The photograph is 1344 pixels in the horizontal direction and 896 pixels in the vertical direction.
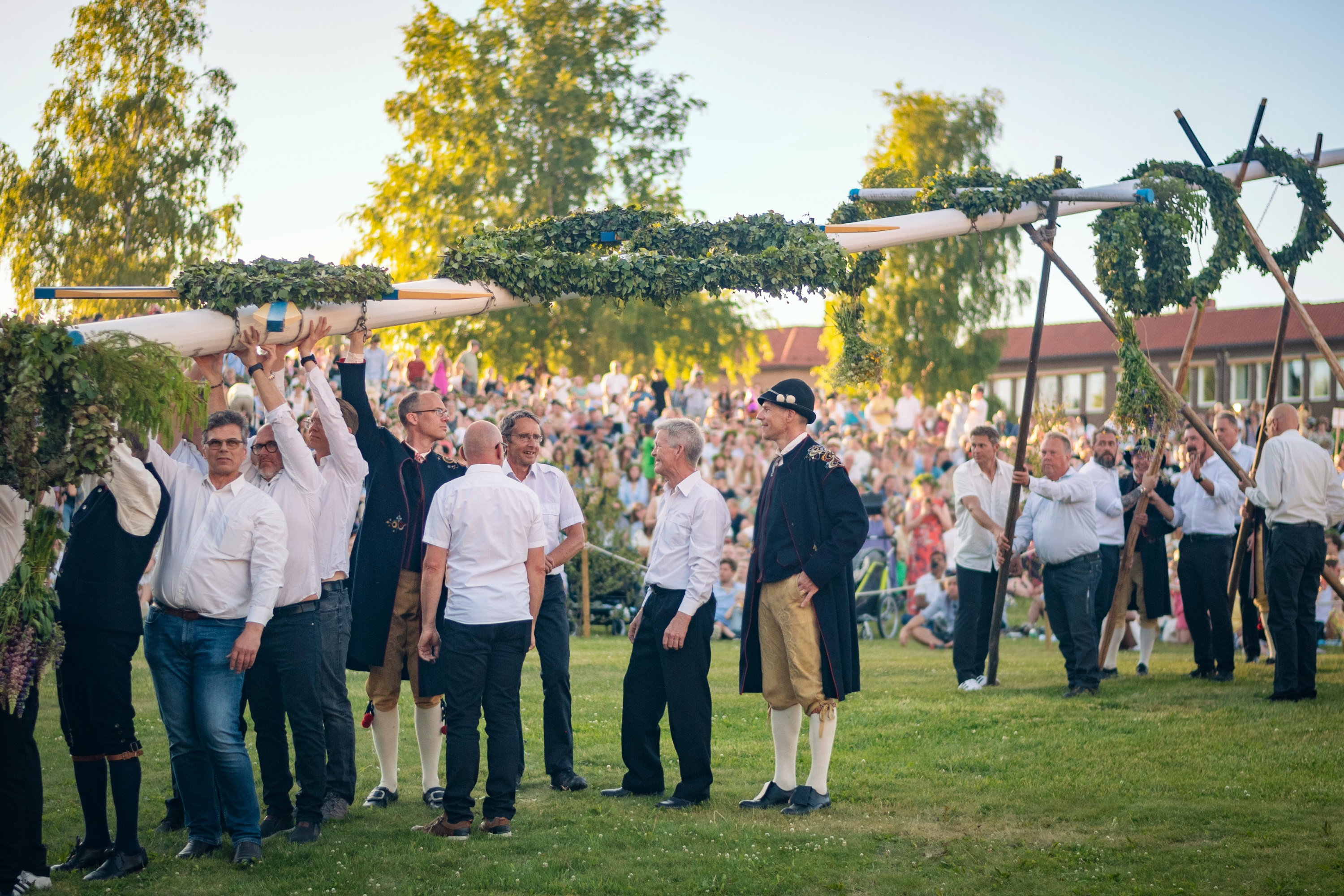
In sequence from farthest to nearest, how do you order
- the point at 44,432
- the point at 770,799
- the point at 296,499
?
the point at 770,799
the point at 296,499
the point at 44,432

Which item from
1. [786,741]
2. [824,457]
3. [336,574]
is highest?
[824,457]

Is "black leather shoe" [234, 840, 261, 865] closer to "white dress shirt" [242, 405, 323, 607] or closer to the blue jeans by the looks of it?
the blue jeans

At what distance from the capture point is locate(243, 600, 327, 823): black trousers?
253 inches

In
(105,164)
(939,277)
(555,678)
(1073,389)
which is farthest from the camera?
(1073,389)

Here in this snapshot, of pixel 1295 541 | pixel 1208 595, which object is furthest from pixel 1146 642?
pixel 1295 541

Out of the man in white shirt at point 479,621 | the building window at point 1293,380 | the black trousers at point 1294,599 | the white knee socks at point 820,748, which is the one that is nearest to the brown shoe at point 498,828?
the man in white shirt at point 479,621

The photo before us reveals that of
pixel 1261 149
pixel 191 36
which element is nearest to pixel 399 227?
pixel 191 36

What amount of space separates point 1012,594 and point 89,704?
14.1 metres

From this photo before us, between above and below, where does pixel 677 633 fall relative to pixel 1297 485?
below

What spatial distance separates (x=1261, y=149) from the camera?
10.8 meters

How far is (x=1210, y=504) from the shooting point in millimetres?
11508

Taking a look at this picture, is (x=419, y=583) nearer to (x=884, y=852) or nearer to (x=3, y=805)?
(x=3, y=805)

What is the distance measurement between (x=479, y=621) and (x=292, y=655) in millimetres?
962

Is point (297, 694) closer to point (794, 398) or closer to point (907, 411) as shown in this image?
point (794, 398)
